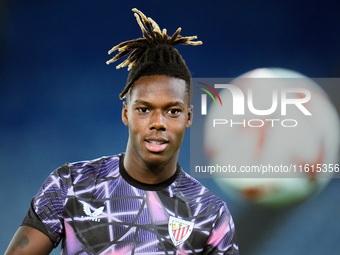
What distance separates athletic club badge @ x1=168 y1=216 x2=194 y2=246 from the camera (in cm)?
170

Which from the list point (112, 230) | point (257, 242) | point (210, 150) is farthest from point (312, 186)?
point (112, 230)

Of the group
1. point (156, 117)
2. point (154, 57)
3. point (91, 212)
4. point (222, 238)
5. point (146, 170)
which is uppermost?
point (154, 57)

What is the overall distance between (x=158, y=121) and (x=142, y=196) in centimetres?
32

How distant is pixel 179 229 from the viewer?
5.61 feet

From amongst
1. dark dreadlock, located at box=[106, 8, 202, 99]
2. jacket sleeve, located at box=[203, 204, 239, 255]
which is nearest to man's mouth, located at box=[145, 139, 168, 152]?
dark dreadlock, located at box=[106, 8, 202, 99]

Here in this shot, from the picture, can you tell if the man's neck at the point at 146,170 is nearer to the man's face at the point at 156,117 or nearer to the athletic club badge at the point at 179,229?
the man's face at the point at 156,117

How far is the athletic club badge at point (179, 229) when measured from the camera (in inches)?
66.7

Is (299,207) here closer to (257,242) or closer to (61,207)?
(257,242)

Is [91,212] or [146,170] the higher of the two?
[146,170]

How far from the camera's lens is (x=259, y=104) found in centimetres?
402

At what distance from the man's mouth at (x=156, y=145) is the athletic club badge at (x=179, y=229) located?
286mm

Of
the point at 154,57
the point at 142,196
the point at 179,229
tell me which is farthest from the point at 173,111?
the point at 179,229

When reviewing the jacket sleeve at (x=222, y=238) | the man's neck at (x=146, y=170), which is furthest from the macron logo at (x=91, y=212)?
the jacket sleeve at (x=222, y=238)

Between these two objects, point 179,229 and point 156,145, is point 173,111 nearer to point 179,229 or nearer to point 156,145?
point 156,145
